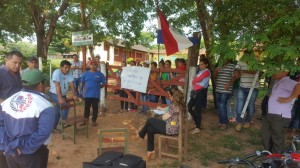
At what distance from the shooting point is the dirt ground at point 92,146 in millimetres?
5305

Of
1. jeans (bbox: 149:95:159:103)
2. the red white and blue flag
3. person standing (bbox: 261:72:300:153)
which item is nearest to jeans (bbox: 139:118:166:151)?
person standing (bbox: 261:72:300:153)

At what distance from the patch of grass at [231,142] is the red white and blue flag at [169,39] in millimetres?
2261

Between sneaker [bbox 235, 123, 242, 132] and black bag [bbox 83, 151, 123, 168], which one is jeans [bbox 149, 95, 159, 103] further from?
black bag [bbox 83, 151, 123, 168]

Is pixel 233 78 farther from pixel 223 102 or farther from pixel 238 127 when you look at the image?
pixel 238 127

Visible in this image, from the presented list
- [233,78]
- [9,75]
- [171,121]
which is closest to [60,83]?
[9,75]

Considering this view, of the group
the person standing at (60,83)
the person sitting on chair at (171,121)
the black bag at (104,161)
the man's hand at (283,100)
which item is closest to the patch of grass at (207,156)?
the person sitting on chair at (171,121)

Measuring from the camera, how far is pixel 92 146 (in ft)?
20.1

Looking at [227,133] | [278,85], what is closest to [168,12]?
[227,133]

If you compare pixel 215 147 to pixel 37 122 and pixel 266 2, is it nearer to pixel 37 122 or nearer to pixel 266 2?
pixel 266 2

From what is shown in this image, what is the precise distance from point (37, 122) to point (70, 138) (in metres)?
4.09

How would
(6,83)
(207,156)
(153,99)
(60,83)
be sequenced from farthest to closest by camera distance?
(153,99) → (60,83) → (207,156) → (6,83)

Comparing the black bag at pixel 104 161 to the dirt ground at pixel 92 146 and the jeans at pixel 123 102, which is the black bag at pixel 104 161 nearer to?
the dirt ground at pixel 92 146

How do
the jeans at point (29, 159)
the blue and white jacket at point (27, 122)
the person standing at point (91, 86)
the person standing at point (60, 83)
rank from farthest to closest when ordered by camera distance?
1. the person standing at point (91, 86)
2. the person standing at point (60, 83)
3. the jeans at point (29, 159)
4. the blue and white jacket at point (27, 122)

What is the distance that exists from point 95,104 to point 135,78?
1.58 m
